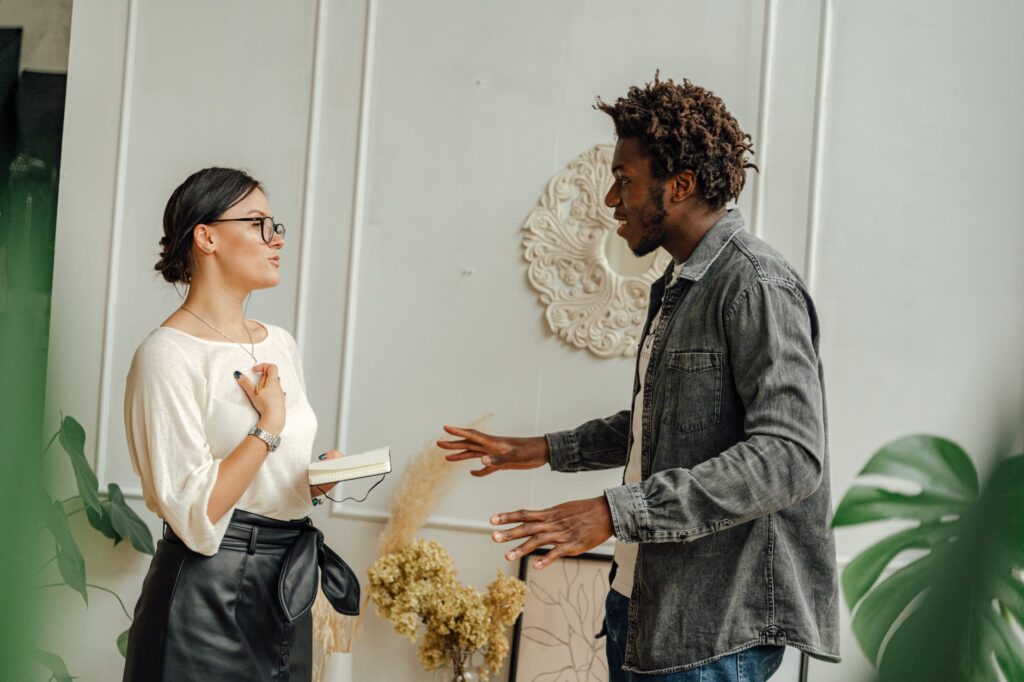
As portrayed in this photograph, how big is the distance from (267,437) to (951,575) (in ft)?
5.55

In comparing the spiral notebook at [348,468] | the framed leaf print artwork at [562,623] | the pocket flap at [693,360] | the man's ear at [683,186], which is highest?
the man's ear at [683,186]

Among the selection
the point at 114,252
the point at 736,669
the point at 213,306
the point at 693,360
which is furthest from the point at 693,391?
the point at 114,252

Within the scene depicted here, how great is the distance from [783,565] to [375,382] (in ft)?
6.06

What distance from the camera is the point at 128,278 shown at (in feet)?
10.5

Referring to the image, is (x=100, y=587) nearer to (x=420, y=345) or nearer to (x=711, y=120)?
(x=420, y=345)

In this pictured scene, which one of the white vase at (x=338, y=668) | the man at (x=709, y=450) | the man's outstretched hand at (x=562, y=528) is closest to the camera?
the man's outstretched hand at (x=562, y=528)

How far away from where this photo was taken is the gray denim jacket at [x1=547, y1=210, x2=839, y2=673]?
53.6 inches

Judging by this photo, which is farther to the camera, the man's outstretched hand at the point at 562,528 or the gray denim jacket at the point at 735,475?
the gray denim jacket at the point at 735,475

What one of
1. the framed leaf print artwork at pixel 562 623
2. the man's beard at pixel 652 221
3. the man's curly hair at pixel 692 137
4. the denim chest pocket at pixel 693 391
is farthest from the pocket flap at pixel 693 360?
the framed leaf print artwork at pixel 562 623

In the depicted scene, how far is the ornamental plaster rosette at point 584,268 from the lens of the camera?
295 centimetres

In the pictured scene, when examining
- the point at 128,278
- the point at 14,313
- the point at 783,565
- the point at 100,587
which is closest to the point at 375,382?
the point at 128,278

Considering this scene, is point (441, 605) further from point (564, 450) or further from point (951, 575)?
point (951, 575)

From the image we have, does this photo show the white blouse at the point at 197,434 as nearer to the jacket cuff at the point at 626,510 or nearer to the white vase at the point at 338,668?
the jacket cuff at the point at 626,510

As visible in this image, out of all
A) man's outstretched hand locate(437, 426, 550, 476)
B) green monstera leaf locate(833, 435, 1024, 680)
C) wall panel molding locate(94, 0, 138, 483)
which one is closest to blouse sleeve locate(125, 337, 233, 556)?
man's outstretched hand locate(437, 426, 550, 476)
